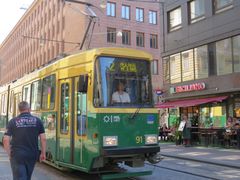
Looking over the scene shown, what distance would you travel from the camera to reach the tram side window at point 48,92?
38.1 feet

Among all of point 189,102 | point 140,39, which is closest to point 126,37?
point 140,39

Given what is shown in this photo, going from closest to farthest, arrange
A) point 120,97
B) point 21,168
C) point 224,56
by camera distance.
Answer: point 21,168 → point 120,97 → point 224,56

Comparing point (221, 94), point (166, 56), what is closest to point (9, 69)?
point (166, 56)

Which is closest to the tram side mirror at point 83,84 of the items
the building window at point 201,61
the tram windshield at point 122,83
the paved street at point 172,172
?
the tram windshield at point 122,83

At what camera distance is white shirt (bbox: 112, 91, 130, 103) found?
9.52 metres

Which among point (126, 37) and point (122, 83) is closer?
point (122, 83)

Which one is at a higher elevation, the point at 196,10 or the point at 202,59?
the point at 196,10

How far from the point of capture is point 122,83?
9.71m

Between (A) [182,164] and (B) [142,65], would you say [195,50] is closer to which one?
(A) [182,164]

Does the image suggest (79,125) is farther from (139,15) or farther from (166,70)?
(139,15)

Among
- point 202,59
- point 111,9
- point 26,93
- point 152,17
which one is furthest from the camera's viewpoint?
point 152,17

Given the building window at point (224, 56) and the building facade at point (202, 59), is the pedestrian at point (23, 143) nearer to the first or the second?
the building facade at point (202, 59)

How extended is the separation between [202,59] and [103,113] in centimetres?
1570

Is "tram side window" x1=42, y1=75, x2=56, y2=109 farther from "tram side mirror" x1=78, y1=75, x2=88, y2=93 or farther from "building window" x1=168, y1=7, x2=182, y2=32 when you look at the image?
"building window" x1=168, y1=7, x2=182, y2=32
